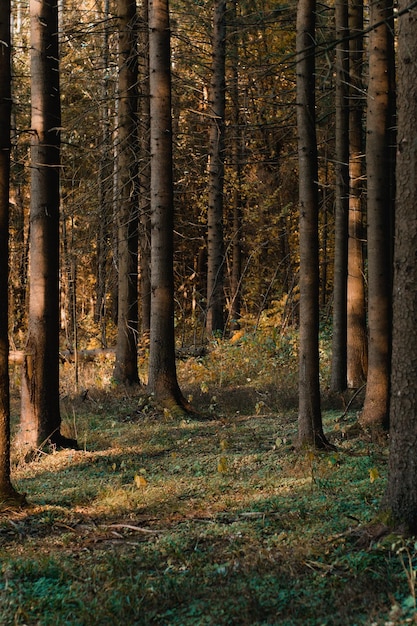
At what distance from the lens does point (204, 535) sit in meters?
6.01

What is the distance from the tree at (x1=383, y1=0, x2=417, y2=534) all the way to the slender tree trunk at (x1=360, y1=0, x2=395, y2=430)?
4509 millimetres

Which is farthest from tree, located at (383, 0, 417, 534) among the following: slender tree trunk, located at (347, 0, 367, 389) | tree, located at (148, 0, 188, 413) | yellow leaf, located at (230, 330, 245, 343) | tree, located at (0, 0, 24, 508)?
yellow leaf, located at (230, 330, 245, 343)

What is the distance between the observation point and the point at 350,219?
45.3 ft

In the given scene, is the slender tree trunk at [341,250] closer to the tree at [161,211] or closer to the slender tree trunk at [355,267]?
the slender tree trunk at [355,267]

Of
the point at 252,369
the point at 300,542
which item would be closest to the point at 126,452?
the point at 300,542

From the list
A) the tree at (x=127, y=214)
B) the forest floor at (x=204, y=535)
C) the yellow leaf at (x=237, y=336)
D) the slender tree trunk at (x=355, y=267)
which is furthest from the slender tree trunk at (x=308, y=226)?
the yellow leaf at (x=237, y=336)

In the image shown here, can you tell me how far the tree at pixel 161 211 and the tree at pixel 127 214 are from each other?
1882 mm

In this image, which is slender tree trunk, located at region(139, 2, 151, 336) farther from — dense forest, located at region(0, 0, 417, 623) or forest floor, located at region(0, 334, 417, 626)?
forest floor, located at region(0, 334, 417, 626)

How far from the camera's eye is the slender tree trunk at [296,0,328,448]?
335 inches

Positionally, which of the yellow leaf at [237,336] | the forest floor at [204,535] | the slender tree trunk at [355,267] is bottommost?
the forest floor at [204,535]

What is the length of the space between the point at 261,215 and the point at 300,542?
2140 cm

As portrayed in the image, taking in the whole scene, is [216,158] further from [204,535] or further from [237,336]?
[204,535]

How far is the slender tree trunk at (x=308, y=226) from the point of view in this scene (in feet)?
27.9

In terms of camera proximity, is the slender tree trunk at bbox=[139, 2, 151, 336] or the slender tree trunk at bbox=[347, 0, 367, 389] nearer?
the slender tree trunk at bbox=[347, 0, 367, 389]
